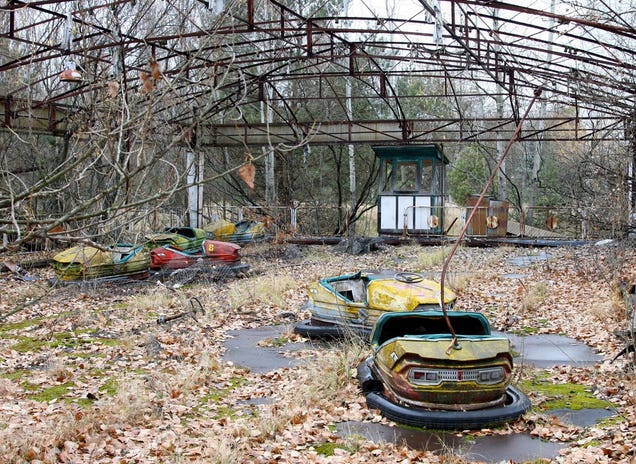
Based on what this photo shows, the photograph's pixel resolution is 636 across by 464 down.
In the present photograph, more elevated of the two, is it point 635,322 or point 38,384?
point 635,322

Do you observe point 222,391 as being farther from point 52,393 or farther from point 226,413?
point 52,393

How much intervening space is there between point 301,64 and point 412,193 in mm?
8173

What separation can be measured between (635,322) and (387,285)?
8.39 ft

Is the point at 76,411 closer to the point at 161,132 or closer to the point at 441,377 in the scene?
the point at 441,377

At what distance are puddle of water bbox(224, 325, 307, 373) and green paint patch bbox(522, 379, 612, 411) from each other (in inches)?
99.6

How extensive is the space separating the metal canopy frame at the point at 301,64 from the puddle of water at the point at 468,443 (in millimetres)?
2397

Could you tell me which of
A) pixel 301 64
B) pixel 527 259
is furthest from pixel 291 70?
pixel 527 259

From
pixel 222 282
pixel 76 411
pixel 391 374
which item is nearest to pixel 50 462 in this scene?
pixel 76 411

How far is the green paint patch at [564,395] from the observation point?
578cm

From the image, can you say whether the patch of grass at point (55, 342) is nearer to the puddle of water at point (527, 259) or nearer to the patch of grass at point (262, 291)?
the patch of grass at point (262, 291)

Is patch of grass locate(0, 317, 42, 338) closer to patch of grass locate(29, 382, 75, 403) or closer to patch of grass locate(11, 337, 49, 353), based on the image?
patch of grass locate(11, 337, 49, 353)

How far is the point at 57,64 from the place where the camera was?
19.4 meters

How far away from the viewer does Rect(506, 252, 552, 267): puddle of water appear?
15336 mm

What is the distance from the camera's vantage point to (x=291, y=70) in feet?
75.3
